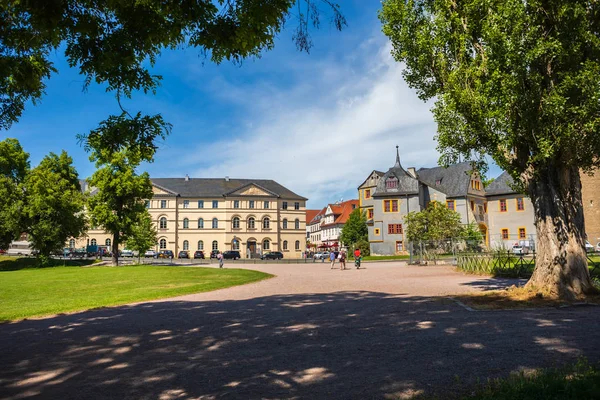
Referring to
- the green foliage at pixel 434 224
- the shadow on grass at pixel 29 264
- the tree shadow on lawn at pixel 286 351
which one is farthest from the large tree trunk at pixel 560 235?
the shadow on grass at pixel 29 264

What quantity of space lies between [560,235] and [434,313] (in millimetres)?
5465

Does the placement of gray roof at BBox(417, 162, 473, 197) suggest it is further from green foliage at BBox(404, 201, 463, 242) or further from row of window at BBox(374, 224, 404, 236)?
green foliage at BBox(404, 201, 463, 242)

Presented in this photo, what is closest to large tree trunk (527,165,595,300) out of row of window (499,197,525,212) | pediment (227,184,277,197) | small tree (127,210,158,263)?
small tree (127,210,158,263)

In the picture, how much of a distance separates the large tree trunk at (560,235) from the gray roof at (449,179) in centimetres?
4693

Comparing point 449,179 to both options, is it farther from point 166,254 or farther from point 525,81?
point 525,81

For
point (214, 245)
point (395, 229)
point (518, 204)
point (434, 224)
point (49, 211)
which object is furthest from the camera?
point (214, 245)

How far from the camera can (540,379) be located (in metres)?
4.63

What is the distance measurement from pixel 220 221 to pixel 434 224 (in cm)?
4781

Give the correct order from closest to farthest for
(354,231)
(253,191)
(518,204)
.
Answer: (518,204)
(354,231)
(253,191)

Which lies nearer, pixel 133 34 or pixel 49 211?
pixel 133 34

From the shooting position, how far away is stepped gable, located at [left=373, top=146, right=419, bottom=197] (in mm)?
59500

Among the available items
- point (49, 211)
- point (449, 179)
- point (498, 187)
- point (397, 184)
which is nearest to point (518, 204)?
point (498, 187)

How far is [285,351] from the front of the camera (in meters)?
6.90

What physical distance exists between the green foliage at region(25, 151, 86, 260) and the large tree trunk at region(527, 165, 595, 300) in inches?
1785
